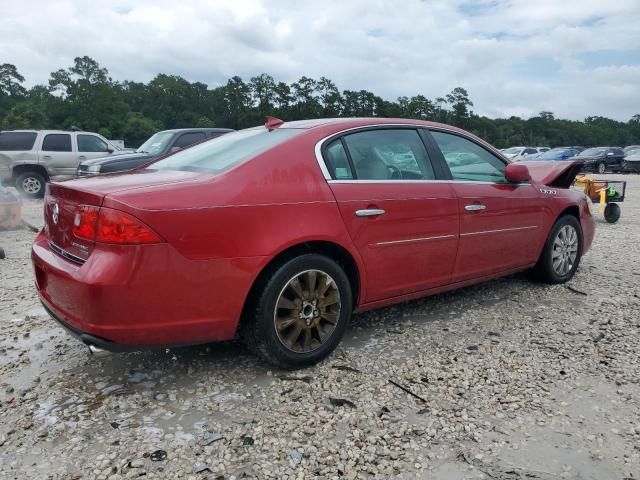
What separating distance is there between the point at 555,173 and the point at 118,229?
13.9 ft

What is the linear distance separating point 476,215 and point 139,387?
2.65 metres

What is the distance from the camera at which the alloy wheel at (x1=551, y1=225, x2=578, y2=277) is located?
4.92 m

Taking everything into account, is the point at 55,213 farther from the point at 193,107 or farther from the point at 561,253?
the point at 193,107

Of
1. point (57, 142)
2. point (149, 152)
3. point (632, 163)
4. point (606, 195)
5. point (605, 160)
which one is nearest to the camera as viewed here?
point (606, 195)

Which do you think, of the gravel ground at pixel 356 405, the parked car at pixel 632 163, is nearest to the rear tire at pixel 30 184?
the gravel ground at pixel 356 405

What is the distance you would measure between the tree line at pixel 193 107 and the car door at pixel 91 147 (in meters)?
47.2

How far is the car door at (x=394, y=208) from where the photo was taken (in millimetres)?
3293

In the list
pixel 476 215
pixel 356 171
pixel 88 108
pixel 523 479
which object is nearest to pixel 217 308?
pixel 356 171

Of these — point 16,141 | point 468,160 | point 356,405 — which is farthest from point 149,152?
point 356,405

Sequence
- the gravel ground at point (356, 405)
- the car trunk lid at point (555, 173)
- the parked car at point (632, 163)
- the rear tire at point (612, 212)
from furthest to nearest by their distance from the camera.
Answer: the parked car at point (632, 163) < the rear tire at point (612, 212) < the car trunk lid at point (555, 173) < the gravel ground at point (356, 405)

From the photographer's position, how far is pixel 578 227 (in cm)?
516

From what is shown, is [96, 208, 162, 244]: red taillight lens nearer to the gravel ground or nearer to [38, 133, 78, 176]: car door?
the gravel ground

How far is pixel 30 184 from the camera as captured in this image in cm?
1308

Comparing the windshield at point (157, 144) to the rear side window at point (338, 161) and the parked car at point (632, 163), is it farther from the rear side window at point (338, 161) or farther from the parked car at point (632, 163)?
the parked car at point (632, 163)
